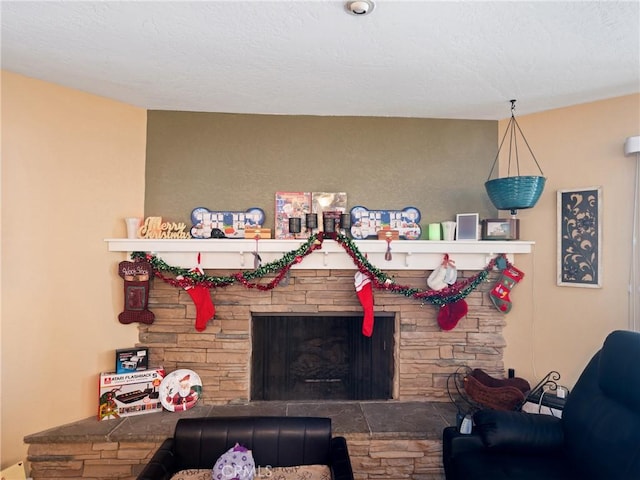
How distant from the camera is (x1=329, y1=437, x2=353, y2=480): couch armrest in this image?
1698 millimetres

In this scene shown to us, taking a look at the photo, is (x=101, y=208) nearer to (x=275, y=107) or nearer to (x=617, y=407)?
(x=275, y=107)

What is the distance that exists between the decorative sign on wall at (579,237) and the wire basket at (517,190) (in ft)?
1.02

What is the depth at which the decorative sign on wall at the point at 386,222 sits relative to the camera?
270 cm

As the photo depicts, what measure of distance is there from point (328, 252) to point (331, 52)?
1.32 m

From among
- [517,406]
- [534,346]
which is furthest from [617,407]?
[534,346]

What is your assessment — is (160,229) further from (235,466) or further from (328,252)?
(235,466)

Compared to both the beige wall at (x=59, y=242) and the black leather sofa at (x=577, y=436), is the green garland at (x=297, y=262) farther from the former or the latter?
the black leather sofa at (x=577, y=436)

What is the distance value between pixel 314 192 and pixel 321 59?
1.01 m

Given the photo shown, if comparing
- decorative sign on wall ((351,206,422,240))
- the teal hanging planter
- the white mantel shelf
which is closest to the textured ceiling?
the teal hanging planter

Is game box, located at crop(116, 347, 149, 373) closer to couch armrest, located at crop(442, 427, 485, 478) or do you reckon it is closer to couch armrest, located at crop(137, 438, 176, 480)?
couch armrest, located at crop(137, 438, 176, 480)

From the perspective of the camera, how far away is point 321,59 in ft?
6.27

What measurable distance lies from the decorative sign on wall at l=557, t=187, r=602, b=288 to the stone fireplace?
505mm

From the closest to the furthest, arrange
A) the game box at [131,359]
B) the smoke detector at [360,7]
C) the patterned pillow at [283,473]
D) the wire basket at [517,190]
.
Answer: the smoke detector at [360,7], the patterned pillow at [283,473], the wire basket at [517,190], the game box at [131,359]

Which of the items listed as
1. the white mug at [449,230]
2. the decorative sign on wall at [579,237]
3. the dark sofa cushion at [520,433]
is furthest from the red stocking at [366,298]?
the decorative sign on wall at [579,237]
